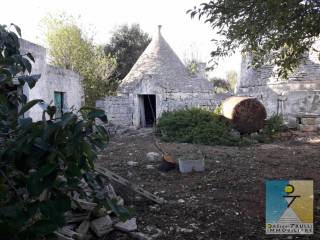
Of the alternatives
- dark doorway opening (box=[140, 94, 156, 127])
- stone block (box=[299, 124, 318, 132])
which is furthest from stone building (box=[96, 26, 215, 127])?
stone block (box=[299, 124, 318, 132])

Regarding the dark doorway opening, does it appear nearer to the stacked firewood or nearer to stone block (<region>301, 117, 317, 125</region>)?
stone block (<region>301, 117, 317, 125</region>)

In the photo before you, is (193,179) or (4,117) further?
(193,179)

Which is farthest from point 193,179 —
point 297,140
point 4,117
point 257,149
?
point 297,140

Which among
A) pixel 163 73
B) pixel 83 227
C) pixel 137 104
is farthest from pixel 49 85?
pixel 83 227

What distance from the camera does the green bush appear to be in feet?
43.8

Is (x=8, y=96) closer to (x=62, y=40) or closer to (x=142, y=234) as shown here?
(x=142, y=234)

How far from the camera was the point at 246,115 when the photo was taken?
14.2 m

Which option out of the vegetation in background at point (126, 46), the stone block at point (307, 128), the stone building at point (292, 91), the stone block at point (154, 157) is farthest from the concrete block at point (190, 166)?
the vegetation in background at point (126, 46)

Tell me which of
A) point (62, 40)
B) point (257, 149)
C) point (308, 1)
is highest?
point (62, 40)

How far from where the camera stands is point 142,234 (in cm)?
471

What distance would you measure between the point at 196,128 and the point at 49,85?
5213mm

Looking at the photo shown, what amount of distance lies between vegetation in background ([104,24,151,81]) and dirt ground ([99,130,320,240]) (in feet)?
47.2

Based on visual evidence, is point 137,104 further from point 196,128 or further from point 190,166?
point 190,166

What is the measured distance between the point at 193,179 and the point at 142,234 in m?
3.11
